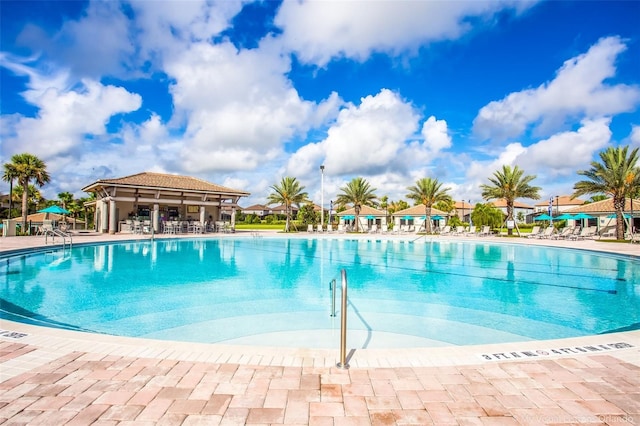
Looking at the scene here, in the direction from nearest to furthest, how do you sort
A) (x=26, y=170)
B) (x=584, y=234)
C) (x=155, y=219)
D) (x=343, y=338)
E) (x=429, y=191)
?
(x=343, y=338) → (x=155, y=219) → (x=26, y=170) → (x=584, y=234) → (x=429, y=191)

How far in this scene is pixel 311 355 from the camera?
3.54 m

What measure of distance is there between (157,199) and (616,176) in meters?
31.9

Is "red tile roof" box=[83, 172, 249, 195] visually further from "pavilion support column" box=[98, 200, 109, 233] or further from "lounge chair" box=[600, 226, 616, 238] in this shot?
"lounge chair" box=[600, 226, 616, 238]

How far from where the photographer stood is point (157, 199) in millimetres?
26078

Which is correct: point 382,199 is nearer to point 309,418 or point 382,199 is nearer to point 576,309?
point 576,309

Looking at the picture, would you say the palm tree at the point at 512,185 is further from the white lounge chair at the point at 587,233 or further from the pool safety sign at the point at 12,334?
the pool safety sign at the point at 12,334

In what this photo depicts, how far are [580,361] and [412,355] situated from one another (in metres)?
1.61

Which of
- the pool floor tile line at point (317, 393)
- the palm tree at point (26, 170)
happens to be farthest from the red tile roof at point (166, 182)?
the pool floor tile line at point (317, 393)

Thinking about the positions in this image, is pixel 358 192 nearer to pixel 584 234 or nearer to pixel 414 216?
pixel 414 216

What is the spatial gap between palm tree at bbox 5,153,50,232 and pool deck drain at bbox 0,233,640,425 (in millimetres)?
30075

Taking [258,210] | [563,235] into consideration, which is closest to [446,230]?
[563,235]

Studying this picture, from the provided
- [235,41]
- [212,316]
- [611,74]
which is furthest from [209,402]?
[611,74]

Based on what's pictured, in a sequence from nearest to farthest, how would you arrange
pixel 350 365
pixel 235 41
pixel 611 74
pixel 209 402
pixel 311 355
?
pixel 209 402
pixel 350 365
pixel 311 355
pixel 235 41
pixel 611 74

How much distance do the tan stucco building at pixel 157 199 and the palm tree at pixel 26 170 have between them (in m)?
3.89
